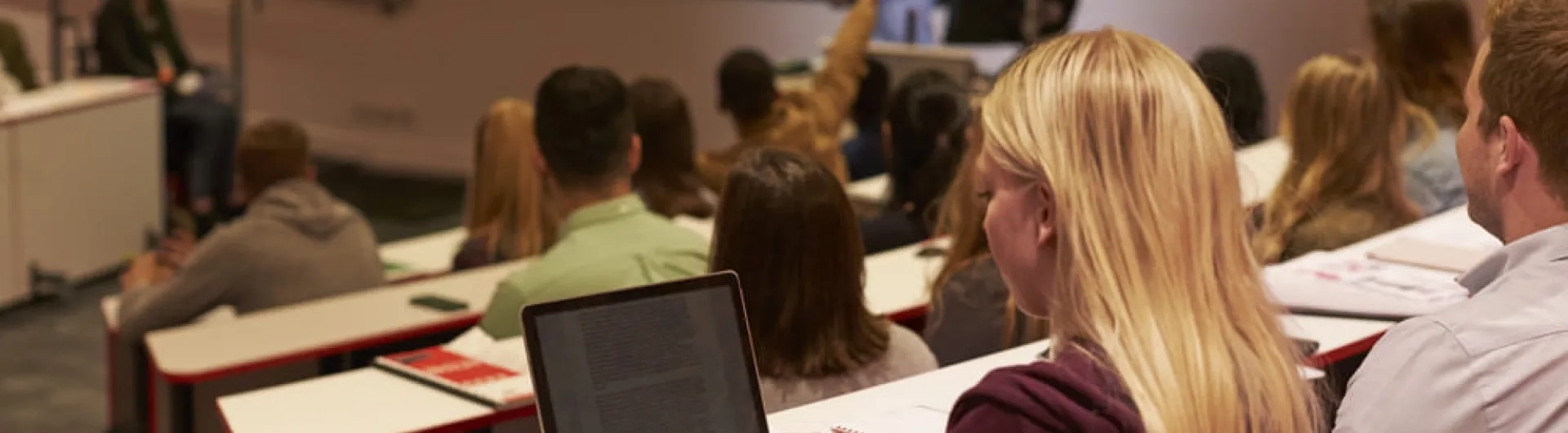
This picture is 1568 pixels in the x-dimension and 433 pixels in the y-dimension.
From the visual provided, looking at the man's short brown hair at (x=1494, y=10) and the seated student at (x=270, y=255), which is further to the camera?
the seated student at (x=270, y=255)

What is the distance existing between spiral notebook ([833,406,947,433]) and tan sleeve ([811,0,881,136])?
3660 millimetres

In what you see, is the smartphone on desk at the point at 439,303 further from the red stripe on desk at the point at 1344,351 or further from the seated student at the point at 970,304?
the red stripe on desk at the point at 1344,351

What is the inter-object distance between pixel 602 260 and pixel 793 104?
2664 mm

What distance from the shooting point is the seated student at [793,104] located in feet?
17.0

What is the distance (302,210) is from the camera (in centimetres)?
398

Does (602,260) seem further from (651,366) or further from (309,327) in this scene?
(651,366)

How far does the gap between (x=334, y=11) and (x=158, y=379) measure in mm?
6207

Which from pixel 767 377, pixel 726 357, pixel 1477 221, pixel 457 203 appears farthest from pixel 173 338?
pixel 457 203

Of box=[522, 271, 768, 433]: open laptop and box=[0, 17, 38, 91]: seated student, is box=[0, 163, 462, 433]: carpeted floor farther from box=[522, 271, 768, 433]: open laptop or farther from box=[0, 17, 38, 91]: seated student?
box=[522, 271, 768, 433]: open laptop

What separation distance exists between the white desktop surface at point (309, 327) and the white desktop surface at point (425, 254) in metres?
0.52

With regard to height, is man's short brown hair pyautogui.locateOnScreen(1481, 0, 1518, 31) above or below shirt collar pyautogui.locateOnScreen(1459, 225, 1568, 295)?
above

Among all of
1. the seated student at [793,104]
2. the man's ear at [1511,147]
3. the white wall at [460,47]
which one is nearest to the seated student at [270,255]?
the seated student at [793,104]

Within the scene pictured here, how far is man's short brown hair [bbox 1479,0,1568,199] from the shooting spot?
4.88 ft

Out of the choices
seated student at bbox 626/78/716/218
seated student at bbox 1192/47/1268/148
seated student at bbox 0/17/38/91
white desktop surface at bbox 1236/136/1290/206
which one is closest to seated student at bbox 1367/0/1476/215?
white desktop surface at bbox 1236/136/1290/206
